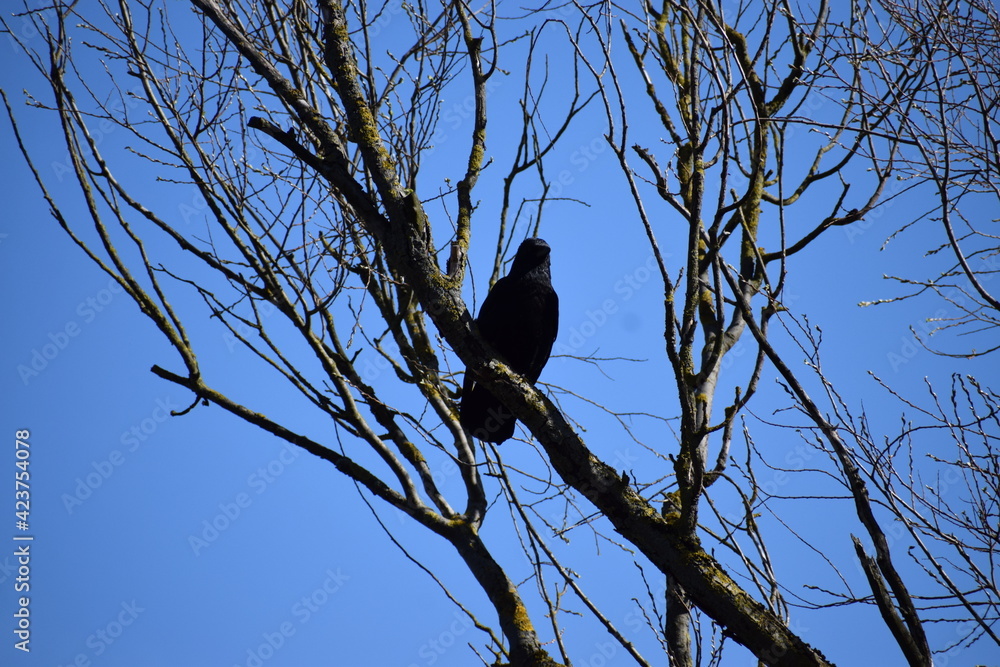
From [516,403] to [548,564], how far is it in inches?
39.4

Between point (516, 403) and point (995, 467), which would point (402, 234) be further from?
point (995, 467)

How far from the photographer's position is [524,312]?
4078 mm

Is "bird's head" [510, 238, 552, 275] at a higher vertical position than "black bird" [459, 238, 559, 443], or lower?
higher

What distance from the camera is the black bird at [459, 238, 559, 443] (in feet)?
13.4

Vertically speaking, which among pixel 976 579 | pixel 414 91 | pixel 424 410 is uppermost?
pixel 414 91

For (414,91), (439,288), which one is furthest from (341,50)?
(439,288)

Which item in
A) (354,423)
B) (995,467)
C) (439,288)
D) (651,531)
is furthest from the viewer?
(354,423)

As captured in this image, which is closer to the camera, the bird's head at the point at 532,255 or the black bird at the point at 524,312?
the black bird at the point at 524,312

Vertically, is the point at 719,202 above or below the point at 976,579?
above

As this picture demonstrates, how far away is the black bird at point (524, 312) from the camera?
4086 millimetres

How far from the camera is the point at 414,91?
339 centimetres

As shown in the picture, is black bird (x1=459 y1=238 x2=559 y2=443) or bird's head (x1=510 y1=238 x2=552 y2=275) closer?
black bird (x1=459 y1=238 x2=559 y2=443)

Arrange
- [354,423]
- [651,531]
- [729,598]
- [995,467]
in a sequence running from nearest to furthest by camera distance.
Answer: [729,598], [651,531], [995,467], [354,423]

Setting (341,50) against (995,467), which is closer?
(995,467)
